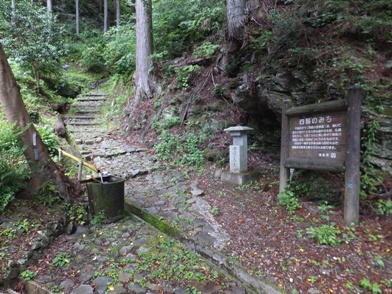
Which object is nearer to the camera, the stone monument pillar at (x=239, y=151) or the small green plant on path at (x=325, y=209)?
the small green plant on path at (x=325, y=209)

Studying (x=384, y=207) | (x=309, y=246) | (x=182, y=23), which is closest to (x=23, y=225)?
(x=309, y=246)

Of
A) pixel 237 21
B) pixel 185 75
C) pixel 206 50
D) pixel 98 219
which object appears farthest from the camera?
pixel 185 75

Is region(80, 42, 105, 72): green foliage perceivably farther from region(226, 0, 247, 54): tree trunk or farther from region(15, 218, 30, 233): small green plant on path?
region(15, 218, 30, 233): small green plant on path

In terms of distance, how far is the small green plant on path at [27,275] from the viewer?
266 cm

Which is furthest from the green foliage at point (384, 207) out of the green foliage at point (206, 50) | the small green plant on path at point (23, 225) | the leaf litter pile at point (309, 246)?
the green foliage at point (206, 50)

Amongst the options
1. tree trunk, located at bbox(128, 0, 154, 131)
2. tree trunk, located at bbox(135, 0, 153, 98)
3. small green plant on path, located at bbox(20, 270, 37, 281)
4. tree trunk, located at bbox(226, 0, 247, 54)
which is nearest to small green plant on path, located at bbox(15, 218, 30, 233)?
small green plant on path, located at bbox(20, 270, 37, 281)

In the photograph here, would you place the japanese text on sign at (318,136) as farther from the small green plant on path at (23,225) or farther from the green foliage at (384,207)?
the small green plant on path at (23,225)

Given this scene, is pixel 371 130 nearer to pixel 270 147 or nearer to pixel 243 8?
pixel 270 147

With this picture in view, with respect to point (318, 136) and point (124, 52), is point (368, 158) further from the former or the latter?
point (124, 52)

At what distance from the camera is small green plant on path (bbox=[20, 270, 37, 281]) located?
2.66 m

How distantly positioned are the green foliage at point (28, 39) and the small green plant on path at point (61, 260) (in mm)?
9708

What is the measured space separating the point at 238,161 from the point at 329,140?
2.09 metres

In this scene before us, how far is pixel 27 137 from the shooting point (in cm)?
394

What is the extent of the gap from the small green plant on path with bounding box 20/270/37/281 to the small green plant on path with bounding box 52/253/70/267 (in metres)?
0.24
